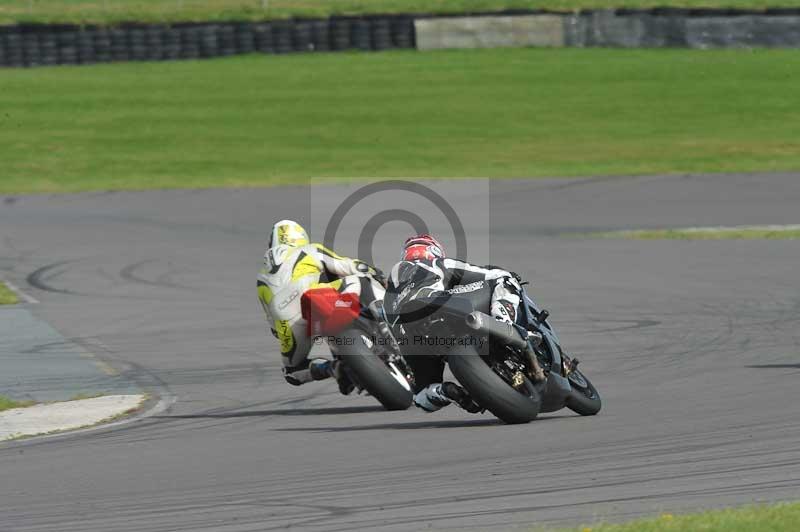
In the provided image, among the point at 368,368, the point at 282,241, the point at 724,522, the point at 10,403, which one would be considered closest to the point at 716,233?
the point at 282,241

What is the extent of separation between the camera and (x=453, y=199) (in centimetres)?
2623

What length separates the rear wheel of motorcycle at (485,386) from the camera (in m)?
8.77

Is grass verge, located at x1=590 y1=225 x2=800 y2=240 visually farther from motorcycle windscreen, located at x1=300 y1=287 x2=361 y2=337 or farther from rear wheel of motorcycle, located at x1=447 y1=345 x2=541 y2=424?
rear wheel of motorcycle, located at x1=447 y1=345 x2=541 y2=424

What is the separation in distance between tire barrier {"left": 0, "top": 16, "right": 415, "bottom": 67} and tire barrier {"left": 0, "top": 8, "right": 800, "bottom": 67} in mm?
27

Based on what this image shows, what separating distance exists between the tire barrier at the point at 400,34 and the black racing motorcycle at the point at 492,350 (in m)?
31.3

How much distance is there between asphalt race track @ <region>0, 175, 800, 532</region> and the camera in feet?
23.5

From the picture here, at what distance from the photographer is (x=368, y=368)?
9.82 m

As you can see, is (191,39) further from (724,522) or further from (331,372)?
(724,522)

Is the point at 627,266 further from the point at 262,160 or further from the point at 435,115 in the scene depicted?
the point at 435,115

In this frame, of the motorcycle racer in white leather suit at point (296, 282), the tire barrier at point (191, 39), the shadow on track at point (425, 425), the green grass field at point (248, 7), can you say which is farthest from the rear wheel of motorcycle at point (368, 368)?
the green grass field at point (248, 7)

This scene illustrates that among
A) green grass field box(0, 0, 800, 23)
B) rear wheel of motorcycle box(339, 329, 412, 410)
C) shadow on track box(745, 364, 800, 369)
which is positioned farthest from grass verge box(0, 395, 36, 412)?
green grass field box(0, 0, 800, 23)

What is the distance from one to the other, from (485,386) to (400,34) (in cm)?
3298

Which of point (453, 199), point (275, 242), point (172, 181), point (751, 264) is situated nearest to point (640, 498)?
point (275, 242)

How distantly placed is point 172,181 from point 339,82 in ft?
34.3
